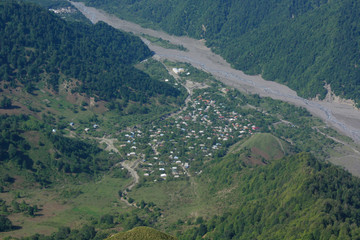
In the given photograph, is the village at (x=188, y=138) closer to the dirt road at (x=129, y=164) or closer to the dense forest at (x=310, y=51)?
the dirt road at (x=129, y=164)

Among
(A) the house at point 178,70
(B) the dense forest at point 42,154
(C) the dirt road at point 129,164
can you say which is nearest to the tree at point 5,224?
(B) the dense forest at point 42,154

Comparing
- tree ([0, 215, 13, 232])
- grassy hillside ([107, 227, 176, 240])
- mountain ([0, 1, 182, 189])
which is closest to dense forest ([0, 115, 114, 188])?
mountain ([0, 1, 182, 189])

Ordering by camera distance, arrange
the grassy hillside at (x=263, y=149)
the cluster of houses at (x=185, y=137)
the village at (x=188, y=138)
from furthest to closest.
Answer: the cluster of houses at (x=185, y=137) < the village at (x=188, y=138) < the grassy hillside at (x=263, y=149)

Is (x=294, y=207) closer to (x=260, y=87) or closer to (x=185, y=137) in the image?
(x=185, y=137)

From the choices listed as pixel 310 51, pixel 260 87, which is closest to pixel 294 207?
pixel 260 87

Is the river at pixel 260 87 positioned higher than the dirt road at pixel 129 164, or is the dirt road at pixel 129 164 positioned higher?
the river at pixel 260 87

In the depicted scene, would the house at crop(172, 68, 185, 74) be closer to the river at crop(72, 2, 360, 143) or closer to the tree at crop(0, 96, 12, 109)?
the river at crop(72, 2, 360, 143)

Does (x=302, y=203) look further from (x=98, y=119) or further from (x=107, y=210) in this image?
(x=98, y=119)

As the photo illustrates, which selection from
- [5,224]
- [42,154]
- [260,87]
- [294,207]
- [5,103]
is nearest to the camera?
[5,224]

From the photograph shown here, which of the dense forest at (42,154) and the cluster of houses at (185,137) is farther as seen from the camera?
the cluster of houses at (185,137)
